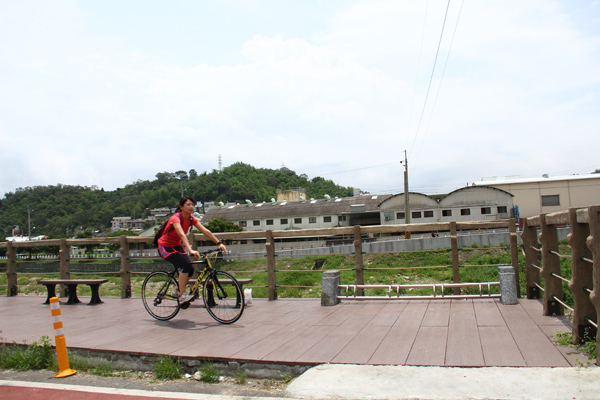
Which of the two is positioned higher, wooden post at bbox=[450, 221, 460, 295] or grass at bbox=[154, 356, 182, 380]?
wooden post at bbox=[450, 221, 460, 295]

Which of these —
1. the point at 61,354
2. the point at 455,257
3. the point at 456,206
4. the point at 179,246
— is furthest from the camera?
the point at 456,206

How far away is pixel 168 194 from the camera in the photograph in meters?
125

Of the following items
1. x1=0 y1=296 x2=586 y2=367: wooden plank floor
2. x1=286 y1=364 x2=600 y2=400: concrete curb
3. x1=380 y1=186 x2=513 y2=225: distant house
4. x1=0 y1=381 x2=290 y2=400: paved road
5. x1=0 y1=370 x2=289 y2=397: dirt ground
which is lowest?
x1=0 y1=370 x2=289 y2=397: dirt ground

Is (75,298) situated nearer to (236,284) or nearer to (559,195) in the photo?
(236,284)

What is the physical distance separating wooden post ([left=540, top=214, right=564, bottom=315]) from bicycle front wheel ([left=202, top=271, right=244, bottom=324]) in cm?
379

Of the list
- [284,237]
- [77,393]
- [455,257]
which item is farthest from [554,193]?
[77,393]

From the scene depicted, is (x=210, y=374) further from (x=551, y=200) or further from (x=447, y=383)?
(x=551, y=200)

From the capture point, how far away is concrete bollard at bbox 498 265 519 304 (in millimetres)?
6293

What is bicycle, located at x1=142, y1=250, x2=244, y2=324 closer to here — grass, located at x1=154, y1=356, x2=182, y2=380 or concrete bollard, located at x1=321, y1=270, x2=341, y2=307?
concrete bollard, located at x1=321, y1=270, x2=341, y2=307

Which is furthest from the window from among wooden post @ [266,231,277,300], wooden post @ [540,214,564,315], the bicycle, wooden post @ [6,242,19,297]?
wooden post @ [6,242,19,297]

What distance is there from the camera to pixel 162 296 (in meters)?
6.63

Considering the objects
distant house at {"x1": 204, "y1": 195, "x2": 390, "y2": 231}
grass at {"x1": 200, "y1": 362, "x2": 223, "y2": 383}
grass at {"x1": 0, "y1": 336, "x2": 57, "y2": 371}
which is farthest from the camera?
distant house at {"x1": 204, "y1": 195, "x2": 390, "y2": 231}

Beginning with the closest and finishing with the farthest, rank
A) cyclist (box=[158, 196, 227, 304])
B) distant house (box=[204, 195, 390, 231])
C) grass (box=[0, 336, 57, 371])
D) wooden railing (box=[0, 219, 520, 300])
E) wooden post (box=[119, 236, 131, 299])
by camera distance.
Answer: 1. grass (box=[0, 336, 57, 371])
2. cyclist (box=[158, 196, 227, 304])
3. wooden railing (box=[0, 219, 520, 300])
4. wooden post (box=[119, 236, 131, 299])
5. distant house (box=[204, 195, 390, 231])

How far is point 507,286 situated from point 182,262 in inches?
179
